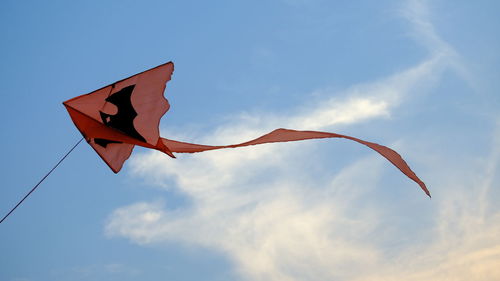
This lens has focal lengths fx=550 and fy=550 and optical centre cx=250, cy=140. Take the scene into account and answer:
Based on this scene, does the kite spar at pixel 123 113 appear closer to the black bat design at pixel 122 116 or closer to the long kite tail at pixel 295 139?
the black bat design at pixel 122 116

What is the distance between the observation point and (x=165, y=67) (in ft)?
31.0

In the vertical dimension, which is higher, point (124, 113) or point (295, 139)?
point (295, 139)

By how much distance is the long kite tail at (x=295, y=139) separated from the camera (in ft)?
32.9

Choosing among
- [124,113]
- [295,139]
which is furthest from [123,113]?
[295,139]

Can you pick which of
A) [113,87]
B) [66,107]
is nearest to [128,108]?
[113,87]

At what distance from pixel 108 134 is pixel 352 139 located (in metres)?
4.36

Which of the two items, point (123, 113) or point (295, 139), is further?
point (295, 139)

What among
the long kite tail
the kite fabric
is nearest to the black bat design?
the kite fabric

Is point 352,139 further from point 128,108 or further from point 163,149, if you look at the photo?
point 128,108

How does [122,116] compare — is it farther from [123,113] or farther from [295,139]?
[295,139]

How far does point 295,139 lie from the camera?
1044 centimetres

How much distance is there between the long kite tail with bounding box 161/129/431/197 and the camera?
10.0m

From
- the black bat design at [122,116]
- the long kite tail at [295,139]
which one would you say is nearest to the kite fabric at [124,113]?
the black bat design at [122,116]

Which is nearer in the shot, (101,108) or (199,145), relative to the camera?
(101,108)
